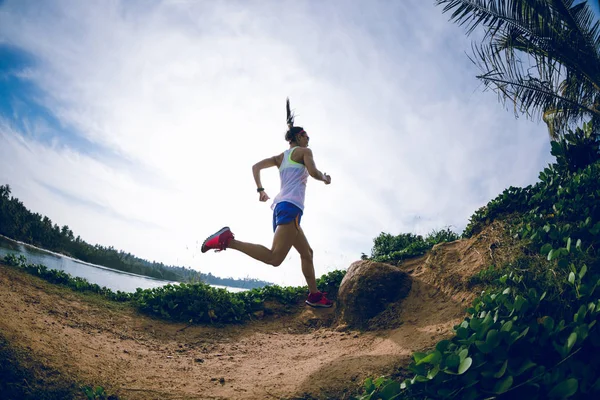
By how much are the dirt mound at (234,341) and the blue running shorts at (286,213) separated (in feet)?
4.80

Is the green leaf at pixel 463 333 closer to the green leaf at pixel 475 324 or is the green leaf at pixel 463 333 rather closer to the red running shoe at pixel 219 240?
the green leaf at pixel 475 324

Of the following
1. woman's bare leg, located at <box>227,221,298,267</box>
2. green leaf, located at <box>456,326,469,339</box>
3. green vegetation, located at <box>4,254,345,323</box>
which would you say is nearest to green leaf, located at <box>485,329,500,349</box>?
green leaf, located at <box>456,326,469,339</box>

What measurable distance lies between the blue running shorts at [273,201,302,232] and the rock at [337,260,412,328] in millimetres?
1143

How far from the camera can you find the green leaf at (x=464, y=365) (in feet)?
5.91

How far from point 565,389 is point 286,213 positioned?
9.81 feet

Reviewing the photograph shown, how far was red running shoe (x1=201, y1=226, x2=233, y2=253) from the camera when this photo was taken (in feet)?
13.3

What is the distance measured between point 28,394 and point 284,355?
7.28ft

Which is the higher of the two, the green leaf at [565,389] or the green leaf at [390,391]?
the green leaf at [565,389]

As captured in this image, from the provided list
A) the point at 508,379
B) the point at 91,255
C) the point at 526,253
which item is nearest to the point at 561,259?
the point at 526,253

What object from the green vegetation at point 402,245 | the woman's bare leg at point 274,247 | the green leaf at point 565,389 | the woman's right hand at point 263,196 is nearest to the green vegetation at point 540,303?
the green leaf at point 565,389

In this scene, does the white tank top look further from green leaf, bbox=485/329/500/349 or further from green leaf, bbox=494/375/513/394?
green leaf, bbox=494/375/513/394

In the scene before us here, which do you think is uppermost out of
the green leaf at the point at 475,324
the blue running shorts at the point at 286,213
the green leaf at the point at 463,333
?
the blue running shorts at the point at 286,213

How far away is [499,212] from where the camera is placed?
4.80 meters

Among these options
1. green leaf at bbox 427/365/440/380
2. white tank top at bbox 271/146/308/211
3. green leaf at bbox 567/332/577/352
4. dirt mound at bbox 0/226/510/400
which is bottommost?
dirt mound at bbox 0/226/510/400
